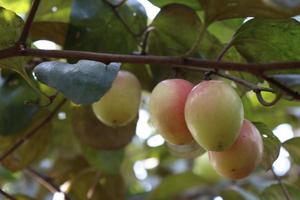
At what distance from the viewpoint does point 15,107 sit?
86cm

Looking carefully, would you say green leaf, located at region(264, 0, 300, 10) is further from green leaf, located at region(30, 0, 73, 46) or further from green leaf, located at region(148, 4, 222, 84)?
green leaf, located at region(30, 0, 73, 46)

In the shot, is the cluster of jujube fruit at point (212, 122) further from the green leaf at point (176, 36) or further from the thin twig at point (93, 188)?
the thin twig at point (93, 188)

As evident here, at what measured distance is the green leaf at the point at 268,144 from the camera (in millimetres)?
720

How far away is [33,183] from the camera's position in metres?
1.34

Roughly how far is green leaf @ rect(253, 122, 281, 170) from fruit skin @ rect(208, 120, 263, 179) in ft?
0.27

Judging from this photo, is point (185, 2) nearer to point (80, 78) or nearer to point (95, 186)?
point (80, 78)

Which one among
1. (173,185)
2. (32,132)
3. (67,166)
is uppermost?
(32,132)

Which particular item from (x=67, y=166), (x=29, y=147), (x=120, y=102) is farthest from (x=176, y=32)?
(x=67, y=166)

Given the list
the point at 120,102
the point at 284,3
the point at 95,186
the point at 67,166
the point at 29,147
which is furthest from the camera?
the point at 67,166

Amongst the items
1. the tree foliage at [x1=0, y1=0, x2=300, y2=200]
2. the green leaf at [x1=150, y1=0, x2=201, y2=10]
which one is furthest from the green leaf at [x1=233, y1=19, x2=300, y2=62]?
the green leaf at [x1=150, y1=0, x2=201, y2=10]

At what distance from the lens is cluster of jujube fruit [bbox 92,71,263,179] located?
59 centimetres

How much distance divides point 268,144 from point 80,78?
0.81 feet

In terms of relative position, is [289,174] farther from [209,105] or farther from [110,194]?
[209,105]

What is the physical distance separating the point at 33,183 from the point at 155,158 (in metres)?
0.32
